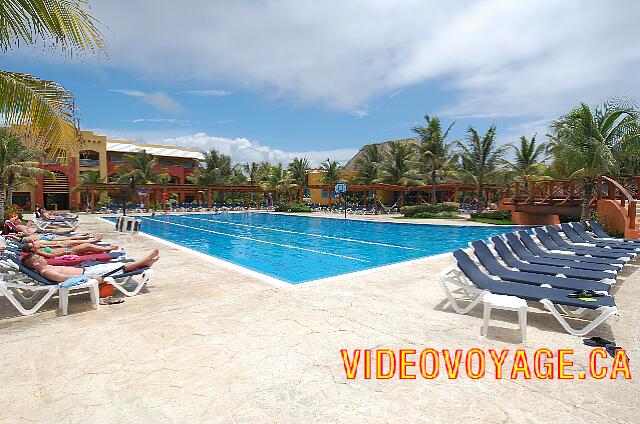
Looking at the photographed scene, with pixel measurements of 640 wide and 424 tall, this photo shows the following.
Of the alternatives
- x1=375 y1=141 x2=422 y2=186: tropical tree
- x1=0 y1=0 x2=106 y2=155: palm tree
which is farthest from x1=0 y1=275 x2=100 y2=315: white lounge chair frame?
x1=375 y1=141 x2=422 y2=186: tropical tree

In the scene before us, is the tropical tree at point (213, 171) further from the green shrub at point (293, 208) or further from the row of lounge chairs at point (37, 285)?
the row of lounge chairs at point (37, 285)

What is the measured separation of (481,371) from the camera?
3508 millimetres

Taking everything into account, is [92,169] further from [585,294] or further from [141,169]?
[585,294]

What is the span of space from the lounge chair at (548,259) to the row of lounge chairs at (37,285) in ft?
22.1

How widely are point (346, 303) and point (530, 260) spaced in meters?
3.66

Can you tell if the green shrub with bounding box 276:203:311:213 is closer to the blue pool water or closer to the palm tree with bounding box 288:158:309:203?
the palm tree with bounding box 288:158:309:203

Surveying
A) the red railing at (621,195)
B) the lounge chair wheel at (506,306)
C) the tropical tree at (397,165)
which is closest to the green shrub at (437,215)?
the tropical tree at (397,165)

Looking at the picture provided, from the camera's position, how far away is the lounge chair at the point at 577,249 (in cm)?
751

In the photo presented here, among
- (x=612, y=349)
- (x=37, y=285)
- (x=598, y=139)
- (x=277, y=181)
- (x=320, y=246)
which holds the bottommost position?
(x=320, y=246)

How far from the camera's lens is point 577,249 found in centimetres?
842

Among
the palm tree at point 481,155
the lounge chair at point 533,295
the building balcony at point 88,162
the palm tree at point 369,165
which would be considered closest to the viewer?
the lounge chair at point 533,295

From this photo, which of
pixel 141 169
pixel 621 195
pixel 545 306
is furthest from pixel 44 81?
pixel 141 169

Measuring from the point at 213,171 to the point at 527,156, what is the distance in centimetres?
3215

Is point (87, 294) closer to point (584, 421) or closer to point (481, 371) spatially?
point (481, 371)
